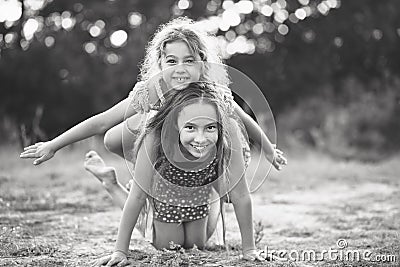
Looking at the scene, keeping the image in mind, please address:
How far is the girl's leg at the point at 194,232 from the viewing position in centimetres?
289

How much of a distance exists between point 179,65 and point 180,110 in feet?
1.12

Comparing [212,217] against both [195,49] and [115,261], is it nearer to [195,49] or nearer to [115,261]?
[115,261]

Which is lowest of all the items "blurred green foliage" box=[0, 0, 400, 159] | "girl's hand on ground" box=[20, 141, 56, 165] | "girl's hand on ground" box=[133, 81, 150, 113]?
"girl's hand on ground" box=[20, 141, 56, 165]

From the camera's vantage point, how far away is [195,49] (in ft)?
9.25

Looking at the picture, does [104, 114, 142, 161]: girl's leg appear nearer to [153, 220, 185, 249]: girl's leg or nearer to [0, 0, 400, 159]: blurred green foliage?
Result: [153, 220, 185, 249]: girl's leg

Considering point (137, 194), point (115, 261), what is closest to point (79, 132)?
point (137, 194)

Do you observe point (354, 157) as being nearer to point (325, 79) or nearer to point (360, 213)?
point (325, 79)

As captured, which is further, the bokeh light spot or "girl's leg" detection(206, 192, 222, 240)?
the bokeh light spot

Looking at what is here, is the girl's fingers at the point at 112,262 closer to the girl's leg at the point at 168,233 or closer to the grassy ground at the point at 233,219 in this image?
the grassy ground at the point at 233,219

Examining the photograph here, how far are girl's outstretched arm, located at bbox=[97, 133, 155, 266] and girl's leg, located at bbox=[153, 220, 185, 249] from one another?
324mm

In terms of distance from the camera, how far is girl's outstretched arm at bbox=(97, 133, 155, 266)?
253 centimetres

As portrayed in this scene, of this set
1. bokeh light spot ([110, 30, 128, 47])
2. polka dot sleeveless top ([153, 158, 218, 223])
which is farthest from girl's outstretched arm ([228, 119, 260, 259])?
bokeh light spot ([110, 30, 128, 47])

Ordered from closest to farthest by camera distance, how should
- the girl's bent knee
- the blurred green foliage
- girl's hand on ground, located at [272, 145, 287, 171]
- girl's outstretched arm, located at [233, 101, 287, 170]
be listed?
girl's outstretched arm, located at [233, 101, 287, 170] → girl's hand on ground, located at [272, 145, 287, 171] → the girl's bent knee → the blurred green foliage

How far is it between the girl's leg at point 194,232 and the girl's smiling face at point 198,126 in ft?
1.68
